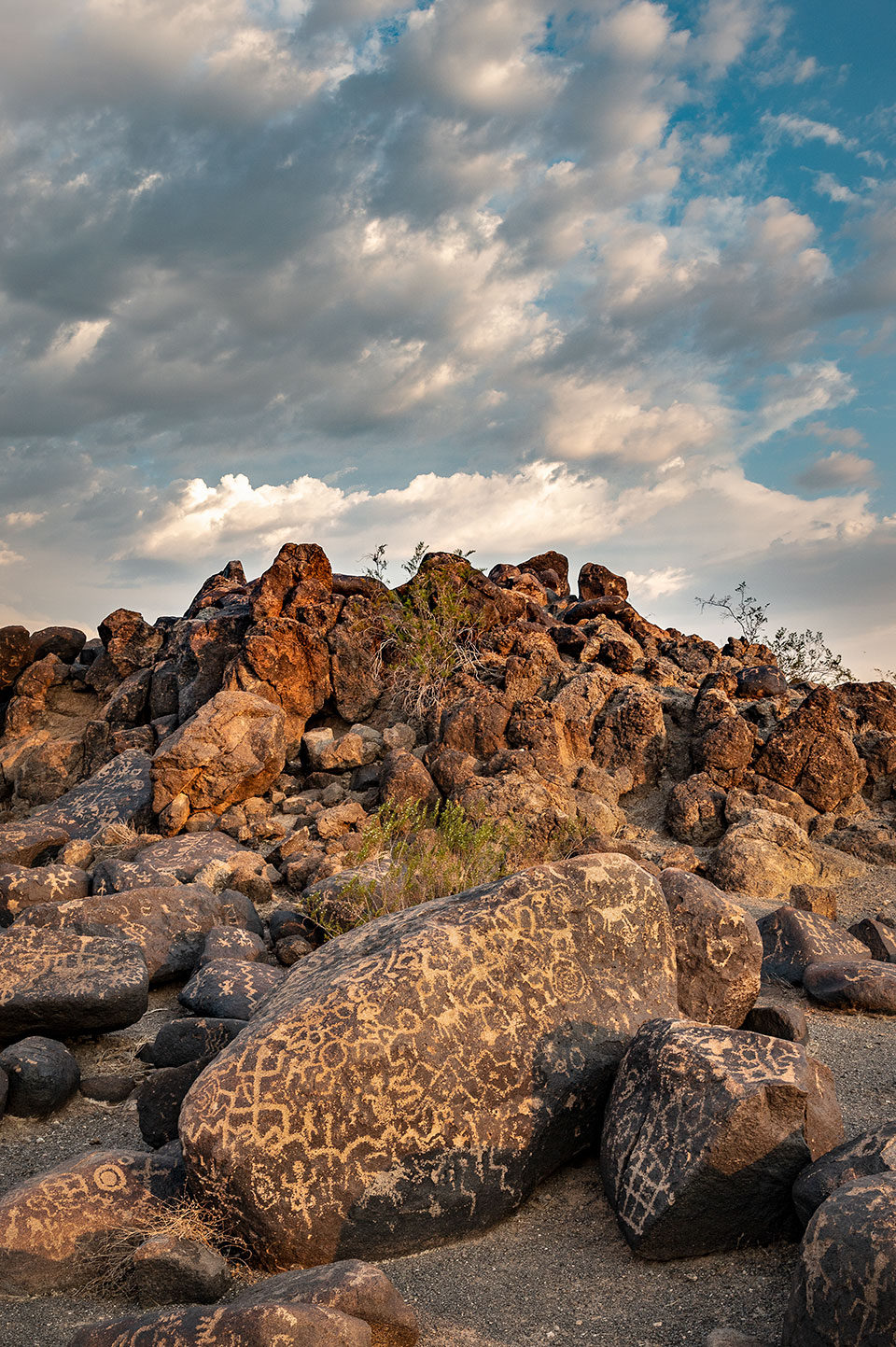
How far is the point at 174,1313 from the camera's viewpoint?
349 cm

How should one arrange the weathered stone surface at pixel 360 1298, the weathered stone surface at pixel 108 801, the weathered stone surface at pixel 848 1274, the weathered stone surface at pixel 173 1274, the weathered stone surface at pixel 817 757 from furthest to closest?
the weathered stone surface at pixel 108 801 → the weathered stone surface at pixel 817 757 → the weathered stone surface at pixel 173 1274 → the weathered stone surface at pixel 360 1298 → the weathered stone surface at pixel 848 1274

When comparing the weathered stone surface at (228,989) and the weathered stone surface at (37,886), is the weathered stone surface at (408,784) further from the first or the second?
the weathered stone surface at (228,989)

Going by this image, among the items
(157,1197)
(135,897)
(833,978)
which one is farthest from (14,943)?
(833,978)

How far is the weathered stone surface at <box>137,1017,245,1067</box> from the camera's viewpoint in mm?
6320

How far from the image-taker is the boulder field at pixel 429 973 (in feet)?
13.8

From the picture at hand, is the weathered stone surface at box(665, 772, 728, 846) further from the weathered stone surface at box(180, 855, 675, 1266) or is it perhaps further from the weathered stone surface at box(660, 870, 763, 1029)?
the weathered stone surface at box(180, 855, 675, 1266)

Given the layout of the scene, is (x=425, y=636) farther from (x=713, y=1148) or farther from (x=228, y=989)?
(x=713, y=1148)

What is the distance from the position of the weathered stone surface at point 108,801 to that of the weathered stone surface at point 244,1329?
1016 cm

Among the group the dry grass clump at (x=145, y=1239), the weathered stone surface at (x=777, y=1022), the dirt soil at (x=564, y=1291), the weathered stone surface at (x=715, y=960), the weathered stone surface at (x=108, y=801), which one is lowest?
the dirt soil at (x=564, y=1291)

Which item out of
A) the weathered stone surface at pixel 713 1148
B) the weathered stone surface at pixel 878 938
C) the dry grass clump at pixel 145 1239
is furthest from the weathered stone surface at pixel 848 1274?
the weathered stone surface at pixel 878 938

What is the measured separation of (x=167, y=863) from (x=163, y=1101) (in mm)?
5653

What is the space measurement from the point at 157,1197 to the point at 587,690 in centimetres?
1025

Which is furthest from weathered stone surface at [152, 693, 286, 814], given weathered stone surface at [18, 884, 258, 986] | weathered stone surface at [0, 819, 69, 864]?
weathered stone surface at [18, 884, 258, 986]

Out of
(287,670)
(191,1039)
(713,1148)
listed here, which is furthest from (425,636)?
(713,1148)
